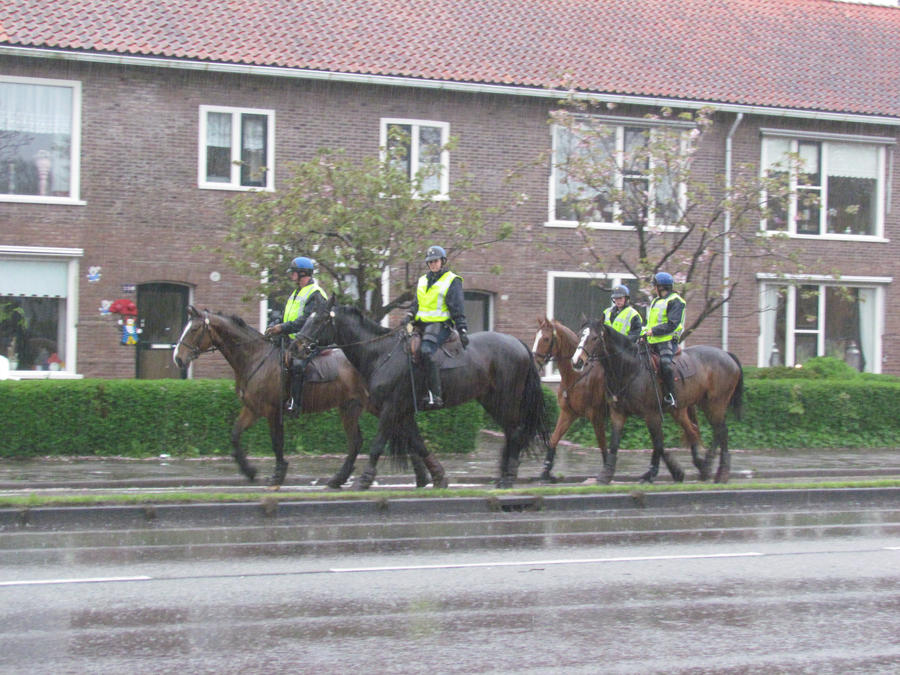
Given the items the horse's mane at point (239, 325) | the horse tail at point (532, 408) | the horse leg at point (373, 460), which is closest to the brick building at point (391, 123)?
the horse tail at point (532, 408)

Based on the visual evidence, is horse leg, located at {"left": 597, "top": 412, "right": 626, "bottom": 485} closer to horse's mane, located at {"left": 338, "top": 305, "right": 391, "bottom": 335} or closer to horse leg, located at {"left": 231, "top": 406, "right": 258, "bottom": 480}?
horse's mane, located at {"left": 338, "top": 305, "right": 391, "bottom": 335}

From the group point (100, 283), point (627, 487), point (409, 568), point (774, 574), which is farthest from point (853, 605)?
point (100, 283)

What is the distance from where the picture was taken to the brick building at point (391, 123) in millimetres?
20859

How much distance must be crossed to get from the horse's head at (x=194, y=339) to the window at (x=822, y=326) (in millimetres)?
14779

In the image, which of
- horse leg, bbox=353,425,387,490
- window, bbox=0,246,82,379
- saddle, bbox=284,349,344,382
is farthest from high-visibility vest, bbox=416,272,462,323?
window, bbox=0,246,82,379

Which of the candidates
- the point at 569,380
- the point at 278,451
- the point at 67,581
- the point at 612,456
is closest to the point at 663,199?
the point at 569,380

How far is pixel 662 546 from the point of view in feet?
33.4

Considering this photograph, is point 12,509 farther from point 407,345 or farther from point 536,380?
point 536,380

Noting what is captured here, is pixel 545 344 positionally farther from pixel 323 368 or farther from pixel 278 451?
pixel 278 451

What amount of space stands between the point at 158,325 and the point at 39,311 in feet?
7.01

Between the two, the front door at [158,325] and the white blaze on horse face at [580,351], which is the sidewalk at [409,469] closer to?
the white blaze on horse face at [580,351]

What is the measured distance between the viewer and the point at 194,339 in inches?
550

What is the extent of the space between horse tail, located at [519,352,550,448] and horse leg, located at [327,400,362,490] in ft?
6.64

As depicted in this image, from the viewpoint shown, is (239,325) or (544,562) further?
(239,325)
